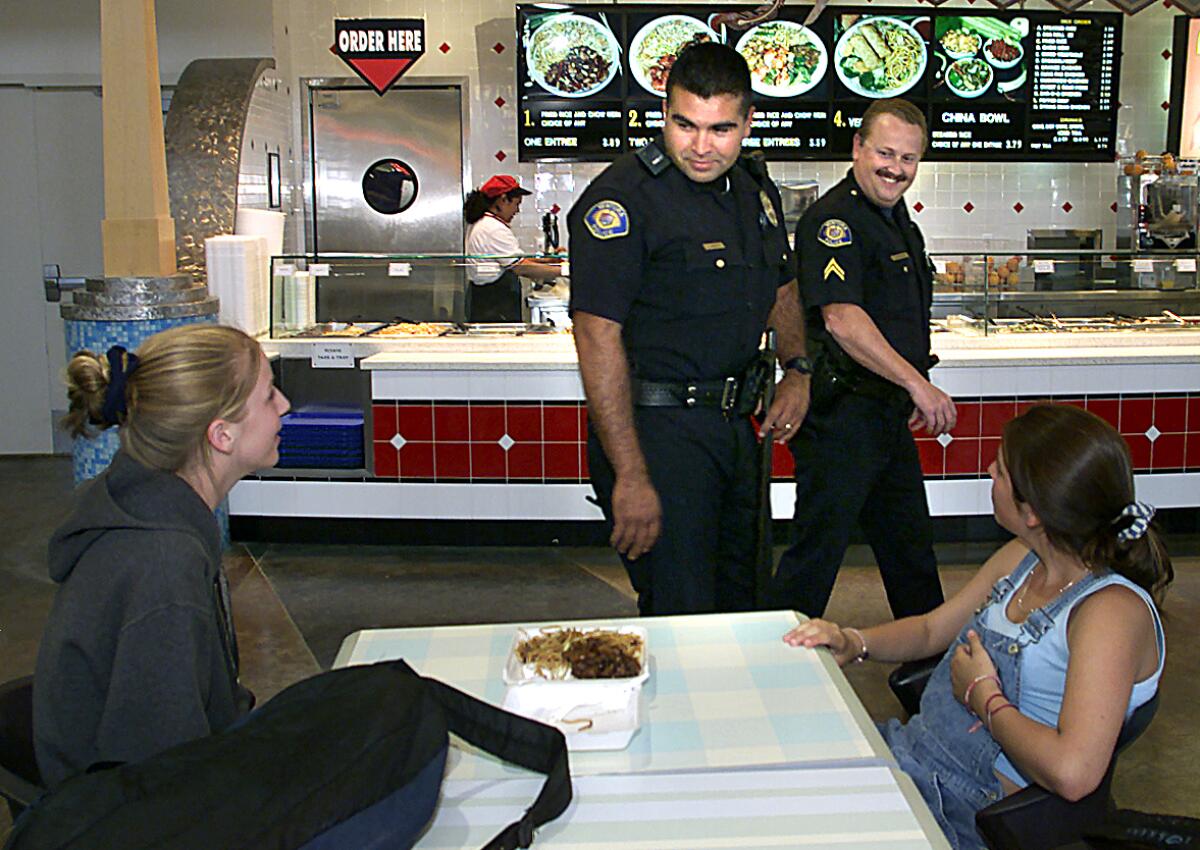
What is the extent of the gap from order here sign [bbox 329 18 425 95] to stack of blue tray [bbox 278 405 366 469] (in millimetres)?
2293

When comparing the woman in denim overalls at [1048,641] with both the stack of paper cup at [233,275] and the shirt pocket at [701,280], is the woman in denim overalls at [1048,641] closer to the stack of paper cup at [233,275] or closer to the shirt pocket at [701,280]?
the shirt pocket at [701,280]

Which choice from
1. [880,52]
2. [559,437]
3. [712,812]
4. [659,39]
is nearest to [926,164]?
[880,52]

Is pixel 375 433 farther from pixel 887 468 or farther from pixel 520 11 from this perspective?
pixel 520 11

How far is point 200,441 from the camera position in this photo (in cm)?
199

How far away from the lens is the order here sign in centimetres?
711

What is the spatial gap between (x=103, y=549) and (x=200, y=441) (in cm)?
26

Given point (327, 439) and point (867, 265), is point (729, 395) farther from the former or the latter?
point (327, 439)

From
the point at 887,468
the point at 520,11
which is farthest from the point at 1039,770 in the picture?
the point at 520,11

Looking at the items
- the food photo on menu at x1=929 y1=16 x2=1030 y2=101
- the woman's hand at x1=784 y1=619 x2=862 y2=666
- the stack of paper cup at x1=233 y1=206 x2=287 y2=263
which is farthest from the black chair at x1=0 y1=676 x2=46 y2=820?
the food photo on menu at x1=929 y1=16 x2=1030 y2=101

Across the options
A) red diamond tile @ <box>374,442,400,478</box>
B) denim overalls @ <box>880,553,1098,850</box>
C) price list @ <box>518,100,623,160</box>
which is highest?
price list @ <box>518,100,623,160</box>

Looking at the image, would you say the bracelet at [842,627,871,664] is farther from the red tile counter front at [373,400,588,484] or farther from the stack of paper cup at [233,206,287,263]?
the stack of paper cup at [233,206,287,263]

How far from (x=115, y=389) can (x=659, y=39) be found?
6.39 metres

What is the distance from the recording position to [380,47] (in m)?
7.40

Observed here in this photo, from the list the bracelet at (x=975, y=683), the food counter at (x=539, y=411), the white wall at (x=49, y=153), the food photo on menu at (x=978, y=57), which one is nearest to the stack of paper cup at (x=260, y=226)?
the food counter at (x=539, y=411)
